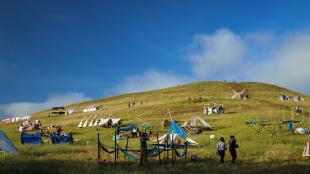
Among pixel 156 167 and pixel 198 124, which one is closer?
pixel 156 167

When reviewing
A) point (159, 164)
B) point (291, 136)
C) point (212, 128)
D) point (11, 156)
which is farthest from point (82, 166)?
point (212, 128)

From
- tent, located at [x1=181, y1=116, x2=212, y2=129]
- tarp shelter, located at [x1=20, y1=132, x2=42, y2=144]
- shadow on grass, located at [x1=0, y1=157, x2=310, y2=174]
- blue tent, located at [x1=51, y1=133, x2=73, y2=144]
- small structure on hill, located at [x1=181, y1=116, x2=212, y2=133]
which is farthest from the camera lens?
tent, located at [x1=181, y1=116, x2=212, y2=129]

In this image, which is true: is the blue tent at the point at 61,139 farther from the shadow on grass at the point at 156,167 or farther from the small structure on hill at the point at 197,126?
the shadow on grass at the point at 156,167

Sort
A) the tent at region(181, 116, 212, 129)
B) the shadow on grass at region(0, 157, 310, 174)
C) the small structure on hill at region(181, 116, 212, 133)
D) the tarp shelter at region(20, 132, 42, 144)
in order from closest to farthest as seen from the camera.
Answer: the shadow on grass at region(0, 157, 310, 174)
the tarp shelter at region(20, 132, 42, 144)
the small structure on hill at region(181, 116, 212, 133)
the tent at region(181, 116, 212, 129)

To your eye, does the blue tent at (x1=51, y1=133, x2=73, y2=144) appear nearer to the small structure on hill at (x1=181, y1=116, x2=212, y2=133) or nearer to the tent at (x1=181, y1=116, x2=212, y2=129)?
the small structure on hill at (x1=181, y1=116, x2=212, y2=133)

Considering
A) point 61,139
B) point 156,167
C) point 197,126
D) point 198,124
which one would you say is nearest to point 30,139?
point 61,139

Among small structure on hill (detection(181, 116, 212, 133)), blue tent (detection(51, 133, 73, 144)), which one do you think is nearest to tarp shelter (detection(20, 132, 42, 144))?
blue tent (detection(51, 133, 73, 144))

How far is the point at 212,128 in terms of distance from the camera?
2355 inches

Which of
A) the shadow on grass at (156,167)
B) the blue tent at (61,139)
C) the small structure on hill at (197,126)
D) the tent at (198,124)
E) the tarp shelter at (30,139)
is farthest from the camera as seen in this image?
the tent at (198,124)

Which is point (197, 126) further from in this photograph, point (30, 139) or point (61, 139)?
point (30, 139)

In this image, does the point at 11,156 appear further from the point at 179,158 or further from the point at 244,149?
the point at 244,149

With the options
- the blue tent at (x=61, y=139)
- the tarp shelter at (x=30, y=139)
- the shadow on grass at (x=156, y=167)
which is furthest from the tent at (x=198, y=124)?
the shadow on grass at (x=156, y=167)

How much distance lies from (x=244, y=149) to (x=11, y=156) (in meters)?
17.4

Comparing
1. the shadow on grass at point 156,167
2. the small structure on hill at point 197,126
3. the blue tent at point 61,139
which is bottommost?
the shadow on grass at point 156,167
